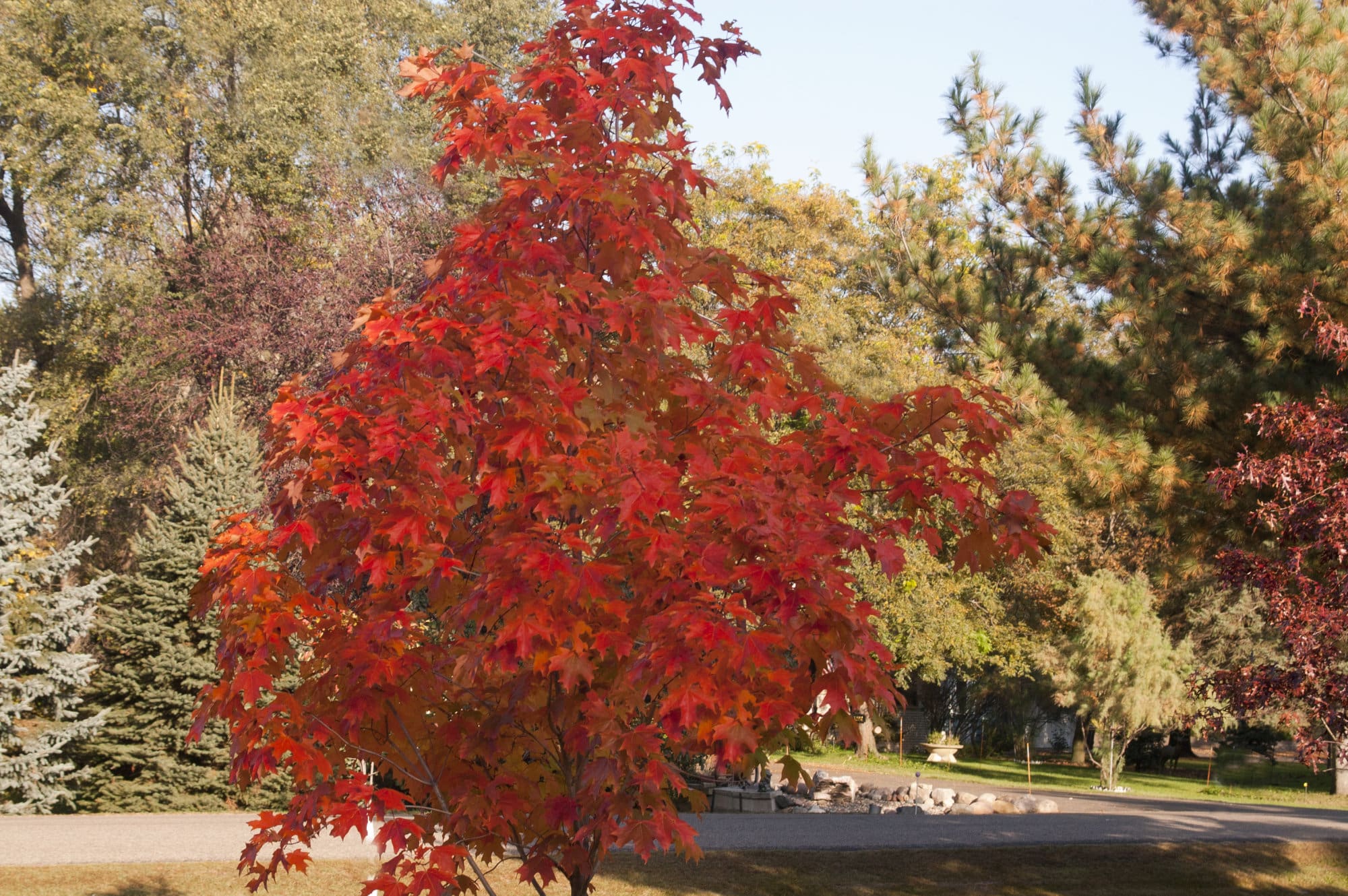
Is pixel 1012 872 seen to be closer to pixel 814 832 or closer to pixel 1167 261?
pixel 814 832

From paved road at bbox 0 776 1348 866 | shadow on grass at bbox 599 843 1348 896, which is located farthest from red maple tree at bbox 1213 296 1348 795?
paved road at bbox 0 776 1348 866

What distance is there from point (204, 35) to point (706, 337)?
23.9 meters

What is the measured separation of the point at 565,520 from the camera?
16.3 feet

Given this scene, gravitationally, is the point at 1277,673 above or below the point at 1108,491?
below

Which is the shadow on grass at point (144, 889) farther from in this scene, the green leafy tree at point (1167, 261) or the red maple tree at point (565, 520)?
the green leafy tree at point (1167, 261)

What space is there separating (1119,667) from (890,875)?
611 inches

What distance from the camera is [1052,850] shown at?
1341cm

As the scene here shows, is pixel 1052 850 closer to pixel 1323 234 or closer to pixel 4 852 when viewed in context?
pixel 1323 234

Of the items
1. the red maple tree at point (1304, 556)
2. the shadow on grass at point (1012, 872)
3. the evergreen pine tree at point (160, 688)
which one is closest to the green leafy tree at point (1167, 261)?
the red maple tree at point (1304, 556)

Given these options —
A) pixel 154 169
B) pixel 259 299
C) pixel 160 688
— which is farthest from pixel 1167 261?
pixel 154 169

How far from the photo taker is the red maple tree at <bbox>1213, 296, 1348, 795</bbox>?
8617mm

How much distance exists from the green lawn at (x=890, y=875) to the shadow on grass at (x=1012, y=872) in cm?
2

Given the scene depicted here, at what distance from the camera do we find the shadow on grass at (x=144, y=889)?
9648 millimetres

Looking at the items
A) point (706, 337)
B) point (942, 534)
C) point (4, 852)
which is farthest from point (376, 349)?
point (942, 534)
